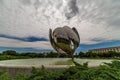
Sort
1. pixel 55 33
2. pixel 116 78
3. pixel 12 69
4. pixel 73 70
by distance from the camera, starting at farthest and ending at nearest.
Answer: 1. pixel 55 33
2. pixel 12 69
3. pixel 73 70
4. pixel 116 78

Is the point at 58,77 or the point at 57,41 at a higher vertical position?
the point at 57,41

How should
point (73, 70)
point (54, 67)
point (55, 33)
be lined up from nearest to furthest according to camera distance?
point (73, 70), point (54, 67), point (55, 33)

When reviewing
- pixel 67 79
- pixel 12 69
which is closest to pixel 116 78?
pixel 67 79

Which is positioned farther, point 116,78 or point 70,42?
point 70,42

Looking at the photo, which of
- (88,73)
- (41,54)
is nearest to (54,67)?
(88,73)

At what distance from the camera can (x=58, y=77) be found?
10.2 feet

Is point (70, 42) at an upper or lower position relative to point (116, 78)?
upper

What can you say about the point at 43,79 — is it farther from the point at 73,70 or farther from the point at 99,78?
the point at 99,78

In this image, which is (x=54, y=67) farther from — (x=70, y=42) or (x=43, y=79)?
(x=70, y=42)

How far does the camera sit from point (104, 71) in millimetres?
2760

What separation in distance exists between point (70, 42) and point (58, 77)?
35.8ft

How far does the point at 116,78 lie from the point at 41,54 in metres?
25.9

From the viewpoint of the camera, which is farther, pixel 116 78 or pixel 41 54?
pixel 41 54

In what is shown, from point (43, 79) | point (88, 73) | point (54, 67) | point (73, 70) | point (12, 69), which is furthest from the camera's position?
point (12, 69)
